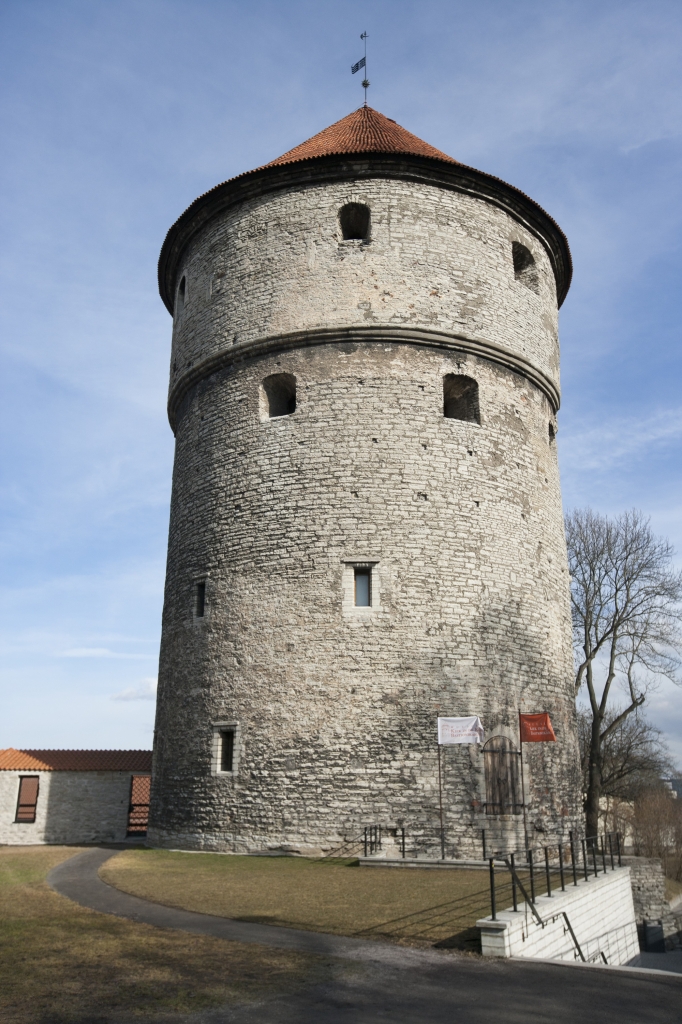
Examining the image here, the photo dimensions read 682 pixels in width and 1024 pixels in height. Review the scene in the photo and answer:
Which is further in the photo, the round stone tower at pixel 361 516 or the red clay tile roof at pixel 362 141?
the red clay tile roof at pixel 362 141

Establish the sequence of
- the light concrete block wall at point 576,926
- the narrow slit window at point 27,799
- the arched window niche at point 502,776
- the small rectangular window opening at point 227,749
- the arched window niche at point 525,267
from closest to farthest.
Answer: the light concrete block wall at point 576,926
the arched window niche at point 502,776
the small rectangular window opening at point 227,749
the arched window niche at point 525,267
the narrow slit window at point 27,799

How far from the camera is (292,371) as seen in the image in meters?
13.8

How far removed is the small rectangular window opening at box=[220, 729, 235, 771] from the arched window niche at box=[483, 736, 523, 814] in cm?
376

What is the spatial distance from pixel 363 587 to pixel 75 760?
30.0 ft

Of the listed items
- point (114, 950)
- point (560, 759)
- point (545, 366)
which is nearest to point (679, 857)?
point (560, 759)

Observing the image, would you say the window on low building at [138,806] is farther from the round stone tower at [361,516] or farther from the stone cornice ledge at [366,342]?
the stone cornice ledge at [366,342]

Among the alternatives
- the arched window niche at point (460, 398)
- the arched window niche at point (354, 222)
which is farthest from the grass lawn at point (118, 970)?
the arched window niche at point (354, 222)

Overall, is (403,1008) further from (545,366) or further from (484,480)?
(545,366)

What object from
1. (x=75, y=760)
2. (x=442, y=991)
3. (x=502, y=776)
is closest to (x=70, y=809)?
(x=75, y=760)

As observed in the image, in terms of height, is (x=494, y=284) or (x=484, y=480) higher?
(x=494, y=284)

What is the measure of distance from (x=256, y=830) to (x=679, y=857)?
23693mm

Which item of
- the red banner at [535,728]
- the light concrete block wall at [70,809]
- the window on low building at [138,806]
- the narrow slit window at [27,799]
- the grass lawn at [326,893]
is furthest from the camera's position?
the window on low building at [138,806]

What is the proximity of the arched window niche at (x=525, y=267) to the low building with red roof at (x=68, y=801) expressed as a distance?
12.4m

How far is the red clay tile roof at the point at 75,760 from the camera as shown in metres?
17.5
